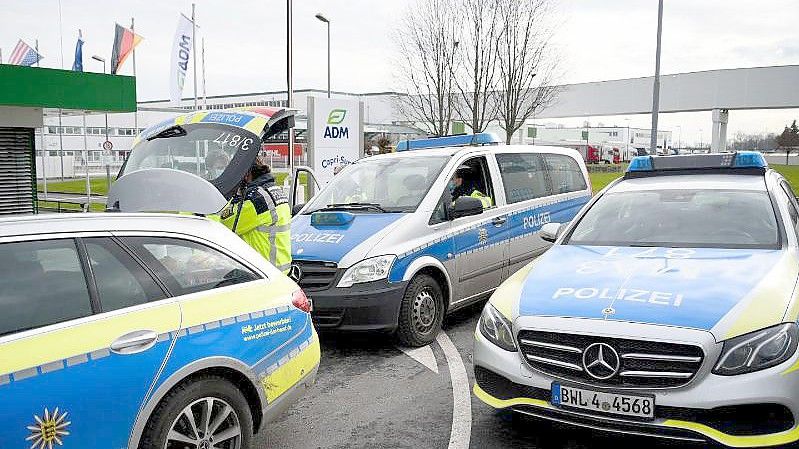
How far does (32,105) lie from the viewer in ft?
45.3

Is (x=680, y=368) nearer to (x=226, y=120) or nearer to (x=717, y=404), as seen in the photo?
(x=717, y=404)

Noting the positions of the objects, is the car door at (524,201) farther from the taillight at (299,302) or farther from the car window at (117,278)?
the car window at (117,278)

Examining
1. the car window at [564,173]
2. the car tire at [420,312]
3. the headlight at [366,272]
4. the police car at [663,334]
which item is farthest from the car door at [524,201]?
the police car at [663,334]

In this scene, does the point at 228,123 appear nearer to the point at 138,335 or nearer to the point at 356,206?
the point at 356,206

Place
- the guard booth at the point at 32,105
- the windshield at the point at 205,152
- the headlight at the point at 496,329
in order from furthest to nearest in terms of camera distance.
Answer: the guard booth at the point at 32,105
the windshield at the point at 205,152
the headlight at the point at 496,329

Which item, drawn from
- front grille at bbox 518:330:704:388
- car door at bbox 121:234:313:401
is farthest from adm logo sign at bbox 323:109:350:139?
front grille at bbox 518:330:704:388

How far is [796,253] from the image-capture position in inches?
164

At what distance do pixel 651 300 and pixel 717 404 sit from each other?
62cm

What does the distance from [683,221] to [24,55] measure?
3115cm

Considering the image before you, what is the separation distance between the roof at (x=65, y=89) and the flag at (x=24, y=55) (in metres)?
16.2

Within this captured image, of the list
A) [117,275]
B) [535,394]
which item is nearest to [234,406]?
[117,275]

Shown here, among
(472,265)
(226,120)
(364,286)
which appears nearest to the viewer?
(226,120)

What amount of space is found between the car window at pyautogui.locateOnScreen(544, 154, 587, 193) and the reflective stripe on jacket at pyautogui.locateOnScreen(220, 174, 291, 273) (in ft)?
13.7

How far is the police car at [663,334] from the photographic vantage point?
125 inches
